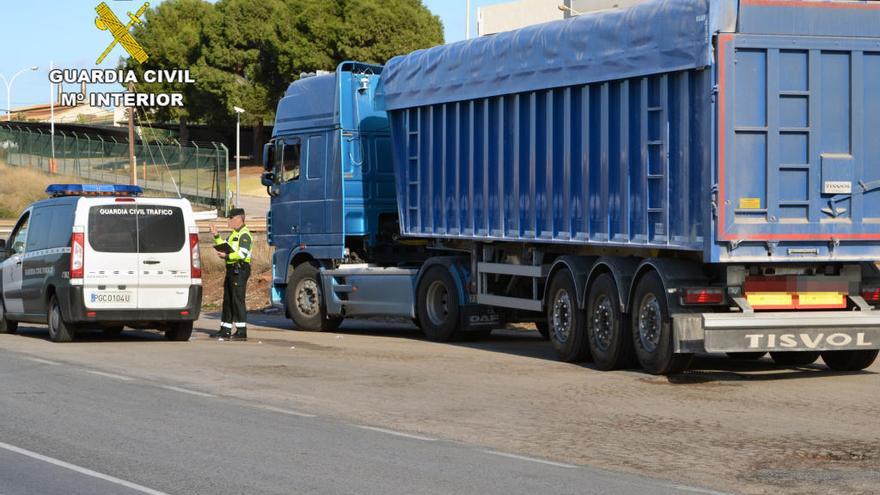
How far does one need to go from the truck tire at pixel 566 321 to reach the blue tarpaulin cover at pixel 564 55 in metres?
2.25

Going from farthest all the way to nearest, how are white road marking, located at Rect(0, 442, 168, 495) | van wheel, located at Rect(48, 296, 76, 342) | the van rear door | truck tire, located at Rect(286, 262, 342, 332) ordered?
1. truck tire, located at Rect(286, 262, 342, 332)
2. van wheel, located at Rect(48, 296, 76, 342)
3. the van rear door
4. white road marking, located at Rect(0, 442, 168, 495)

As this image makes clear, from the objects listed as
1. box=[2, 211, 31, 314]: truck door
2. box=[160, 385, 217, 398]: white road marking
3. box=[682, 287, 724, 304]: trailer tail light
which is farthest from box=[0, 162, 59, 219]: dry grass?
box=[682, 287, 724, 304]: trailer tail light

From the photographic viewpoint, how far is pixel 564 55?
1520 cm

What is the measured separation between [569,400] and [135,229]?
7.60m

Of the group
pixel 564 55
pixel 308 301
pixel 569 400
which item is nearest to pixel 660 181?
pixel 564 55

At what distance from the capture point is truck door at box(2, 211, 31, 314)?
63.2 feet

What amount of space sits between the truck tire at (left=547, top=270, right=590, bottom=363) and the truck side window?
6355mm

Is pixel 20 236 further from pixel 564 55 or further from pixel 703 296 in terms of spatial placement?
pixel 703 296

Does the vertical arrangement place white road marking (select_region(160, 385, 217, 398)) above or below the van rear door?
below

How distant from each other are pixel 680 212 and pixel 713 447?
400 cm

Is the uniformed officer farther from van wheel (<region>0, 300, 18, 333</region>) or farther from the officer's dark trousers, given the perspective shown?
van wheel (<region>0, 300, 18, 333</region>)

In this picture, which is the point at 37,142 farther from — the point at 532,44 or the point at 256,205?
the point at 532,44

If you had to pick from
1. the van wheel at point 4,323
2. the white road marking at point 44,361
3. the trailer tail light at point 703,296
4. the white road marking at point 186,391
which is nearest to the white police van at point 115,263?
the van wheel at point 4,323

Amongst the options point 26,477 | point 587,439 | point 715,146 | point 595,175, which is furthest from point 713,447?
point 595,175
